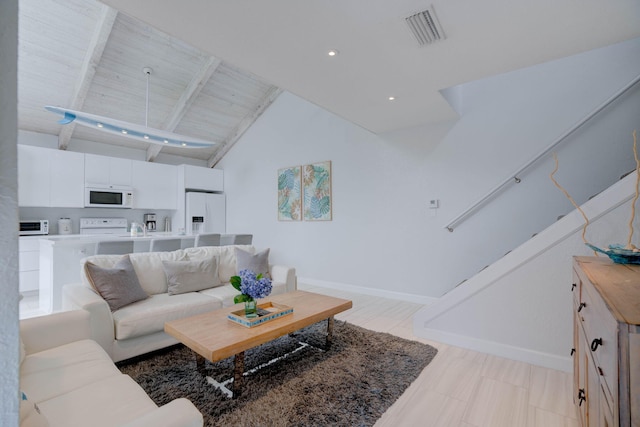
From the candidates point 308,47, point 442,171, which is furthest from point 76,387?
point 442,171

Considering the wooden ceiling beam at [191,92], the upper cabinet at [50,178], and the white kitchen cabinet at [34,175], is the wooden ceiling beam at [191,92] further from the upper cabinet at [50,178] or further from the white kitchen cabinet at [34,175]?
the white kitchen cabinet at [34,175]

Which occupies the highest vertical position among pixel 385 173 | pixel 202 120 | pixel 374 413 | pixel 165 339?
pixel 202 120

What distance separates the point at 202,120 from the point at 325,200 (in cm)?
313

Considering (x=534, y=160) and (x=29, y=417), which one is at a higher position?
(x=534, y=160)

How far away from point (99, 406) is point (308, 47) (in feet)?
8.26

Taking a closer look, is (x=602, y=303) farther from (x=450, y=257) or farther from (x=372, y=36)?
(x=450, y=257)

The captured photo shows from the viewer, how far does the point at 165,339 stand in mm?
2545

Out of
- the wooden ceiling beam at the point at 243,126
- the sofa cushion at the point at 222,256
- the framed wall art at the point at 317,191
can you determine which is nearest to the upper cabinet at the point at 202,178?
the wooden ceiling beam at the point at 243,126

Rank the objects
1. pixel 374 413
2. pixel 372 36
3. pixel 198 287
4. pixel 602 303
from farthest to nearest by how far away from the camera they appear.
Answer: pixel 198 287 < pixel 372 36 < pixel 374 413 < pixel 602 303

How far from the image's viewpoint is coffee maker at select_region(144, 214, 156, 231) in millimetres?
6392

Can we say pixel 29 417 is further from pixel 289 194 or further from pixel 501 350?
Answer: pixel 289 194

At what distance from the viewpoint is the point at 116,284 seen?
2.51 metres

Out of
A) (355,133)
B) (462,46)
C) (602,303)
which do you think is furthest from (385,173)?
(602,303)

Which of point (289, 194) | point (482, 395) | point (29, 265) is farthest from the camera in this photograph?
point (289, 194)
